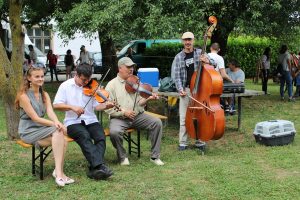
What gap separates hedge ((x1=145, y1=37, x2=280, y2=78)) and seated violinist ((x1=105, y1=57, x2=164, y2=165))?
41.0 feet

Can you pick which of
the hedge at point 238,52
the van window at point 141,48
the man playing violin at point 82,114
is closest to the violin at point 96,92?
the man playing violin at point 82,114

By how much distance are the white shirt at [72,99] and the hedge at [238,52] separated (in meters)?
13.1

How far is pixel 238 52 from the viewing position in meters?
21.5

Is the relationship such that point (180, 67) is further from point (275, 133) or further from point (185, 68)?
point (275, 133)

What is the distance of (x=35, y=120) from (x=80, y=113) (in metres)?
A: 0.50

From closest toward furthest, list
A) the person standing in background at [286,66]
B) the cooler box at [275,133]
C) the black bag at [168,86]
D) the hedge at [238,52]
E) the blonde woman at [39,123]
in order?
the blonde woman at [39,123] < the cooler box at [275,133] < the black bag at [168,86] < the person standing in background at [286,66] < the hedge at [238,52]

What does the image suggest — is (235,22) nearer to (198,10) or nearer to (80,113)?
(198,10)

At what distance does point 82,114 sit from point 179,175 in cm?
130

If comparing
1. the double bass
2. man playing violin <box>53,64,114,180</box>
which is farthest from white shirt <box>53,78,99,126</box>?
the double bass

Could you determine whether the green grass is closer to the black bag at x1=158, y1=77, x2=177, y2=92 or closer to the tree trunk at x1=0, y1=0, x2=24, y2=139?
the tree trunk at x1=0, y1=0, x2=24, y2=139

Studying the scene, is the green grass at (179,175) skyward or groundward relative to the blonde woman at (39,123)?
groundward

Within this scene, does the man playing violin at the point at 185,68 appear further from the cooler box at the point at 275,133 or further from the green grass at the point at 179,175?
the cooler box at the point at 275,133

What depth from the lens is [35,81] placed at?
5.45 m

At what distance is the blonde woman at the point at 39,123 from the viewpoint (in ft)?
17.2
